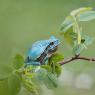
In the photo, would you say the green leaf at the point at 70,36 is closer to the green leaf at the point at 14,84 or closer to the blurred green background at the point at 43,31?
the green leaf at the point at 14,84

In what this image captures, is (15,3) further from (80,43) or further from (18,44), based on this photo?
(80,43)

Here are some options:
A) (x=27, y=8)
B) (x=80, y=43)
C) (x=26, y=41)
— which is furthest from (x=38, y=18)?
(x=80, y=43)

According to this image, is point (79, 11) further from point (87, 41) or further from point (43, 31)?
point (43, 31)

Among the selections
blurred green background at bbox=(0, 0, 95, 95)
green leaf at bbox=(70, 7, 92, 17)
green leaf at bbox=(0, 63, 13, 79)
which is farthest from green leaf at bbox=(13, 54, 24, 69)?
blurred green background at bbox=(0, 0, 95, 95)

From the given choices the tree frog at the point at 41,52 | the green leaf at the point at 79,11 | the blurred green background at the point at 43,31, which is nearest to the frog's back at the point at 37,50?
the tree frog at the point at 41,52

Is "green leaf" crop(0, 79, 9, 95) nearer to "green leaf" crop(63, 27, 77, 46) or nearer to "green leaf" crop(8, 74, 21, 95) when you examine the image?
"green leaf" crop(8, 74, 21, 95)
